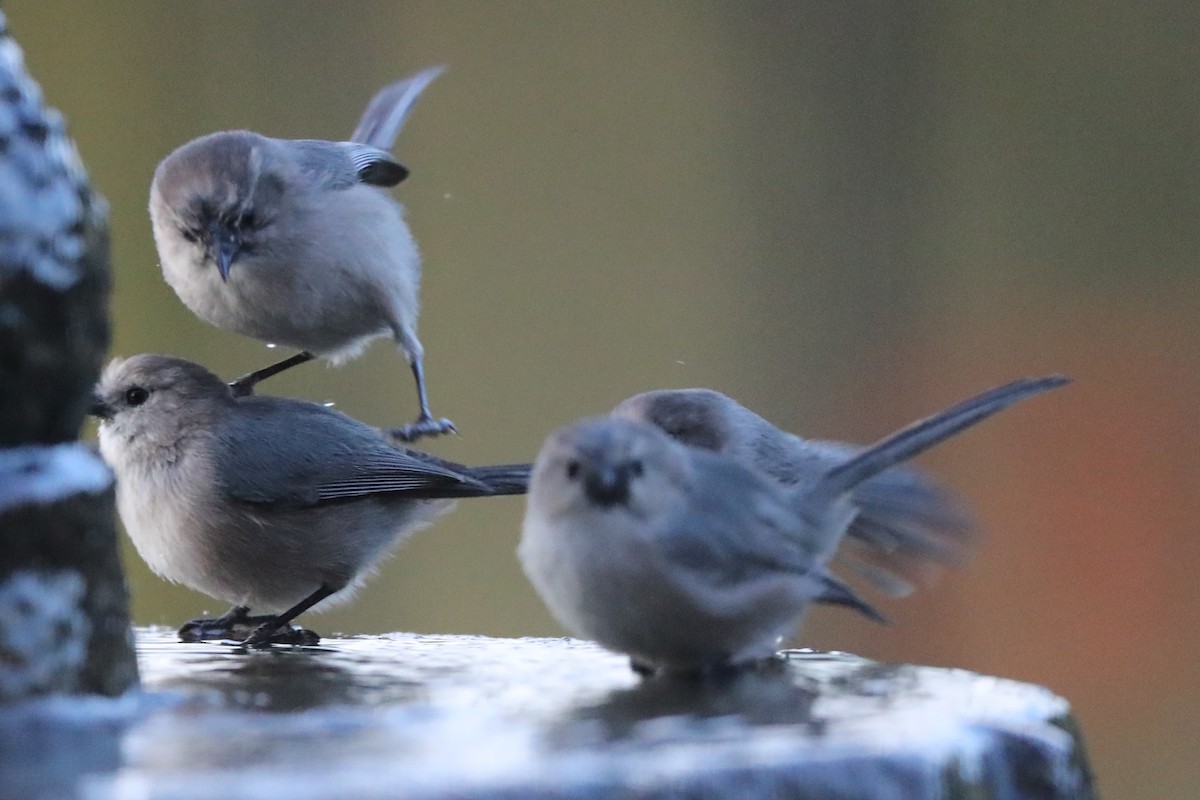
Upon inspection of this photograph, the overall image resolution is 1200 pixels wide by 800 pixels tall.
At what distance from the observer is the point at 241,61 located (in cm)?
628

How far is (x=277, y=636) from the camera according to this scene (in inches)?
109

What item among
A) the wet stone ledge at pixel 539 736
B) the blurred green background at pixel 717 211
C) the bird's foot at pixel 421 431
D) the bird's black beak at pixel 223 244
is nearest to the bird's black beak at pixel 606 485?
the wet stone ledge at pixel 539 736

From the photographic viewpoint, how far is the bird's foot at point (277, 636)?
270 centimetres

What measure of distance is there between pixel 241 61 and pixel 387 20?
605 millimetres

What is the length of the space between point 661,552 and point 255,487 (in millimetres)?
1077

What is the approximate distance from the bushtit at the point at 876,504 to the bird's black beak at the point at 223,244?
2.53 ft

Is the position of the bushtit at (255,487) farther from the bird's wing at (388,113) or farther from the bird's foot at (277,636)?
the bird's wing at (388,113)

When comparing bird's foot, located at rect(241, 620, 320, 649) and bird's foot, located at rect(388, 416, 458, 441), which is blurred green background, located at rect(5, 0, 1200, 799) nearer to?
bird's foot, located at rect(388, 416, 458, 441)

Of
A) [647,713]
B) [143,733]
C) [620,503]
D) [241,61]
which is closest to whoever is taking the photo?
[143,733]

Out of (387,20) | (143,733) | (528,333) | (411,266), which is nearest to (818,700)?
(143,733)

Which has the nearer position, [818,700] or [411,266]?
[818,700]

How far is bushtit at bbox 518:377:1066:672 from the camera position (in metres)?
2.03

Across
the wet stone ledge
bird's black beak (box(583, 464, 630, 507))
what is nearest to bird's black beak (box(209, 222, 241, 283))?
the wet stone ledge

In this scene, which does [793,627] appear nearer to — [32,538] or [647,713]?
[647,713]
